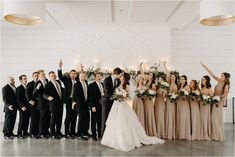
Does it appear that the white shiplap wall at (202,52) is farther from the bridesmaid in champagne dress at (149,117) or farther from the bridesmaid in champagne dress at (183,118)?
the bridesmaid in champagne dress at (149,117)

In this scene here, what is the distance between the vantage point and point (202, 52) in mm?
10734

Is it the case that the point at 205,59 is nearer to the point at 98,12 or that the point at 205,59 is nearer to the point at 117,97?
the point at 98,12

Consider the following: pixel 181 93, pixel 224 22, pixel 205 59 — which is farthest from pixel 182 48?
pixel 224 22

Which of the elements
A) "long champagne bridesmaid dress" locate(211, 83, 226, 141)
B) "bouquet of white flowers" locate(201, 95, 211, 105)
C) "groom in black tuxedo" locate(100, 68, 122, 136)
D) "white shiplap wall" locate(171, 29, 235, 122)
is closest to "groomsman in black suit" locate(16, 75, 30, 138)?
"groom in black tuxedo" locate(100, 68, 122, 136)

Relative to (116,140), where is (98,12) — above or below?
above

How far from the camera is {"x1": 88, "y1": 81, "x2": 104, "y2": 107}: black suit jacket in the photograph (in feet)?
21.8

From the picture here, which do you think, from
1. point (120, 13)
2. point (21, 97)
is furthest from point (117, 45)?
point (21, 97)

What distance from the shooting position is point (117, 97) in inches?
229

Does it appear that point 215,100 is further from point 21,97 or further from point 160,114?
point 21,97

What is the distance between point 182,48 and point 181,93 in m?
4.56

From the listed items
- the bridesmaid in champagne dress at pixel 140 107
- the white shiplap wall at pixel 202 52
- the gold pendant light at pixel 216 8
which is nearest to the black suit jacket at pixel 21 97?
the bridesmaid in champagne dress at pixel 140 107

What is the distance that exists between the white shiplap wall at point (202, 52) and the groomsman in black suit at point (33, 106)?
235 inches

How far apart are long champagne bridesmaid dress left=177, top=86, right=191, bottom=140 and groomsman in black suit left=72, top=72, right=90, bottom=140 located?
2.40 m

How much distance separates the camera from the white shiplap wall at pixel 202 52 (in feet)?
35.1
